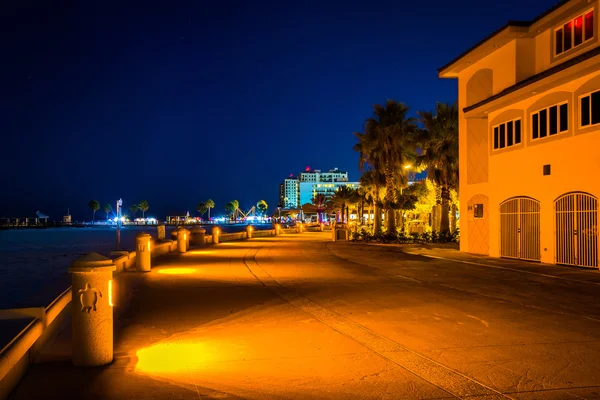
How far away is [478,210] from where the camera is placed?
26953 mm

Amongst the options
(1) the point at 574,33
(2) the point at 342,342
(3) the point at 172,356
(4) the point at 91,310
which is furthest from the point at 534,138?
(4) the point at 91,310

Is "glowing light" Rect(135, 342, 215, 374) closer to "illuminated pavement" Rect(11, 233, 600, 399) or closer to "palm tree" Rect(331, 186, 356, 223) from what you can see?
"illuminated pavement" Rect(11, 233, 600, 399)

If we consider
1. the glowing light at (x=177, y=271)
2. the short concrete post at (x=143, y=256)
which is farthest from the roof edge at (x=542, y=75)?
the short concrete post at (x=143, y=256)

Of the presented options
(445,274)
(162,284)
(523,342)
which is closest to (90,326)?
(523,342)

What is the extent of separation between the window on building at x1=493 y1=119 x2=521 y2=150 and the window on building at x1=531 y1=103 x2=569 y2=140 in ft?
3.34

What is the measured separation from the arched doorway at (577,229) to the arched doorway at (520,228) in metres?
1.23

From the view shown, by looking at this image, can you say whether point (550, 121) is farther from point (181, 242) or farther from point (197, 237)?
point (197, 237)

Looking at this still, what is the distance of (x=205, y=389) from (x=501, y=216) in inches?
825

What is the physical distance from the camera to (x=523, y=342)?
8438mm

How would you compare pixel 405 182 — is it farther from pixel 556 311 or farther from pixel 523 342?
pixel 523 342

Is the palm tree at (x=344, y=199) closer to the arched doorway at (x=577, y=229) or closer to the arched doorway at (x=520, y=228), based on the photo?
the arched doorway at (x=520, y=228)

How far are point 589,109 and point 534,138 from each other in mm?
3173

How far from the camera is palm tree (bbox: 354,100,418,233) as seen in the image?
39.1 meters

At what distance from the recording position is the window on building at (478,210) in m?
26.8
